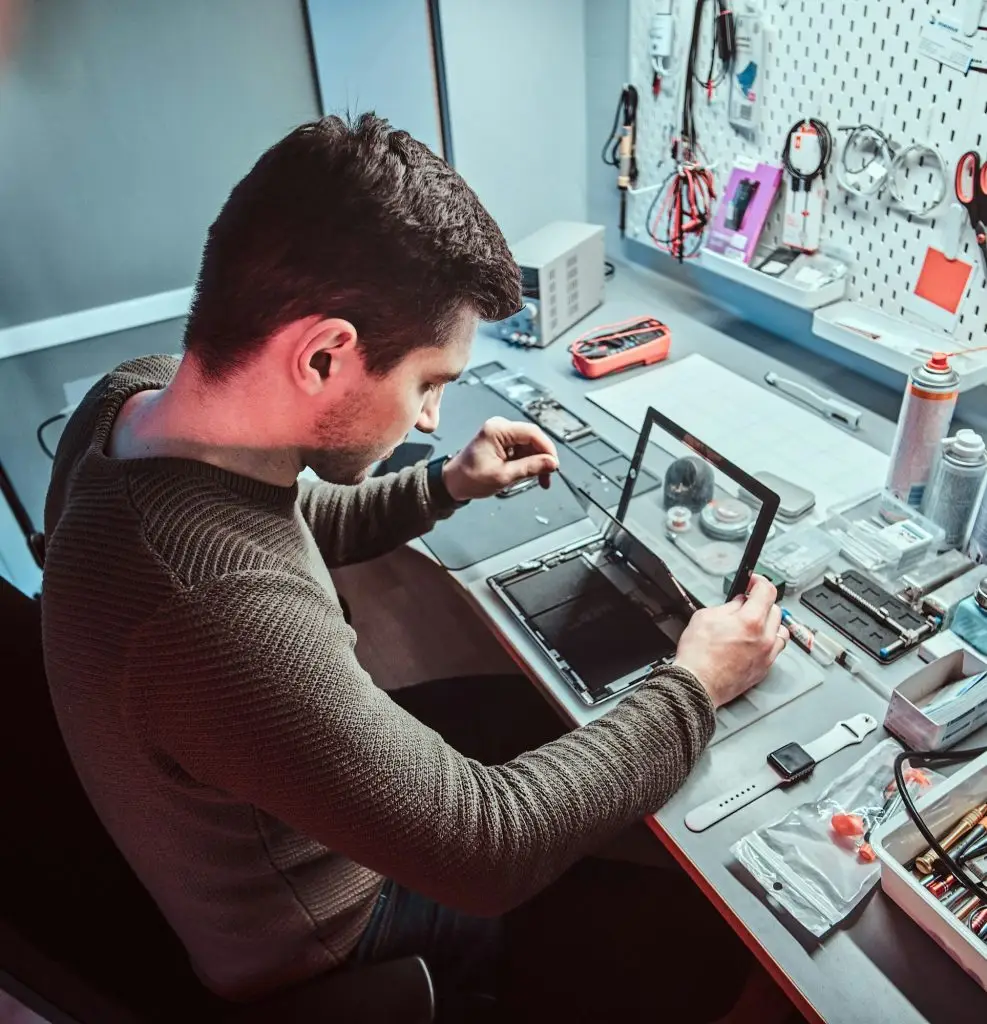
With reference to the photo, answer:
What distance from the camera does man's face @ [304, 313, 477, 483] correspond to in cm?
72

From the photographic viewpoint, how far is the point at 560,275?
1.68 meters

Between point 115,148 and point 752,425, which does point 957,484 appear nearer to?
point 752,425

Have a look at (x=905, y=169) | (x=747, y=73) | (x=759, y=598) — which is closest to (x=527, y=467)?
(x=759, y=598)

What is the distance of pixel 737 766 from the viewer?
2.79 ft

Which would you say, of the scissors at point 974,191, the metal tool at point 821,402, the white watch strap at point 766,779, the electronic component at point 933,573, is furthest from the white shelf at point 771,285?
the white watch strap at point 766,779

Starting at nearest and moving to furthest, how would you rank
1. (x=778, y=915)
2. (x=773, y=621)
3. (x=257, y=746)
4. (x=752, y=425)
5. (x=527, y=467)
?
(x=257, y=746) → (x=778, y=915) → (x=773, y=621) → (x=527, y=467) → (x=752, y=425)

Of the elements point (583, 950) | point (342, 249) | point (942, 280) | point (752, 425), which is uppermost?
point (342, 249)

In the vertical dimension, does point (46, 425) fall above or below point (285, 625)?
below

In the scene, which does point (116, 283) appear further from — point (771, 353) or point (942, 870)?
point (942, 870)

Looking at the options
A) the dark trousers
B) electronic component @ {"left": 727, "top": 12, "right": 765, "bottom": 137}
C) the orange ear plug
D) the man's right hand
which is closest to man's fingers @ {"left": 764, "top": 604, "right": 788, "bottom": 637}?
the man's right hand

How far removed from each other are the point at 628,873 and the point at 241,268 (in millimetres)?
804

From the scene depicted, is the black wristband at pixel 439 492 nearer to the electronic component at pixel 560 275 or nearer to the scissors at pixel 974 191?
the electronic component at pixel 560 275

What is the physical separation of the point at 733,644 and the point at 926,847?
0.26 meters

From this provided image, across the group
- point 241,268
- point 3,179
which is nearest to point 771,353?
point 241,268
